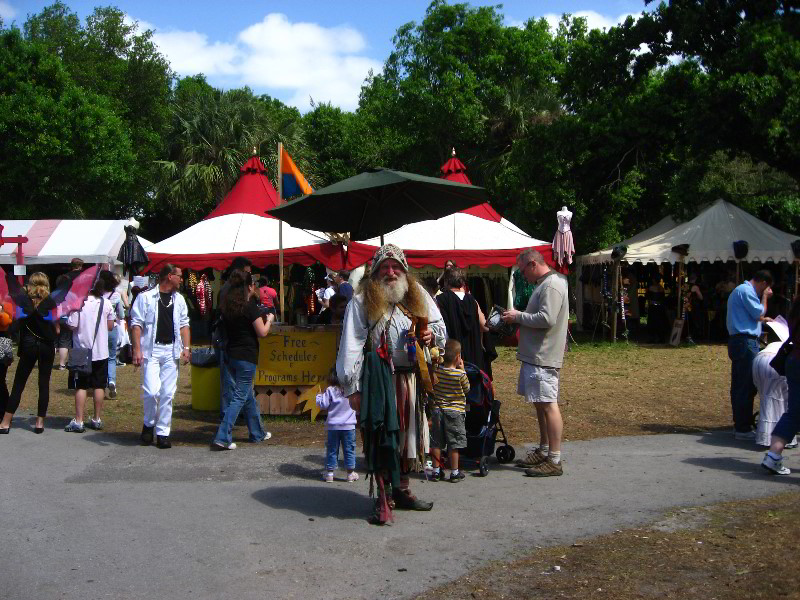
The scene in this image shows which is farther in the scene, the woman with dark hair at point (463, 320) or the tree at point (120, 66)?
the tree at point (120, 66)

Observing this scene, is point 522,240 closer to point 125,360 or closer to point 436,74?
point 125,360

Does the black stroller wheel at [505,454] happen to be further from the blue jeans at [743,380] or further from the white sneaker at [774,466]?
the blue jeans at [743,380]

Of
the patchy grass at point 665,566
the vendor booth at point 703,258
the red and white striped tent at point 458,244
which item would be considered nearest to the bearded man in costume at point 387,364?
the patchy grass at point 665,566

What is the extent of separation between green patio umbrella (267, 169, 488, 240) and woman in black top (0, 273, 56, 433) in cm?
277

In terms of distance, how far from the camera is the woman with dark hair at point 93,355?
9.52m

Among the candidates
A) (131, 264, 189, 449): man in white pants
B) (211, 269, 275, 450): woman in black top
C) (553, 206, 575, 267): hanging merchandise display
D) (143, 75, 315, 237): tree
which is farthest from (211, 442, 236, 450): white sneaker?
(143, 75, 315, 237): tree

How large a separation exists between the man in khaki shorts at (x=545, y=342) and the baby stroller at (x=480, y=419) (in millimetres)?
372

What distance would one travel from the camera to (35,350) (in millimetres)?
9438

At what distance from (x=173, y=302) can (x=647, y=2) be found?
1785 centimetres

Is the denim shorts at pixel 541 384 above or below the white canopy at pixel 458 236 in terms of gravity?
below

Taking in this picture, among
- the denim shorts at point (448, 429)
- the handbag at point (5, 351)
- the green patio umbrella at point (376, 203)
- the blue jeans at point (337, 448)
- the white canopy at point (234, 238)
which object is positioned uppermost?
the white canopy at point (234, 238)

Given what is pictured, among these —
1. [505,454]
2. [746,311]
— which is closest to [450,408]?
[505,454]

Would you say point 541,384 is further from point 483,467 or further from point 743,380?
point 743,380

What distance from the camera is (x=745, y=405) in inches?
346
